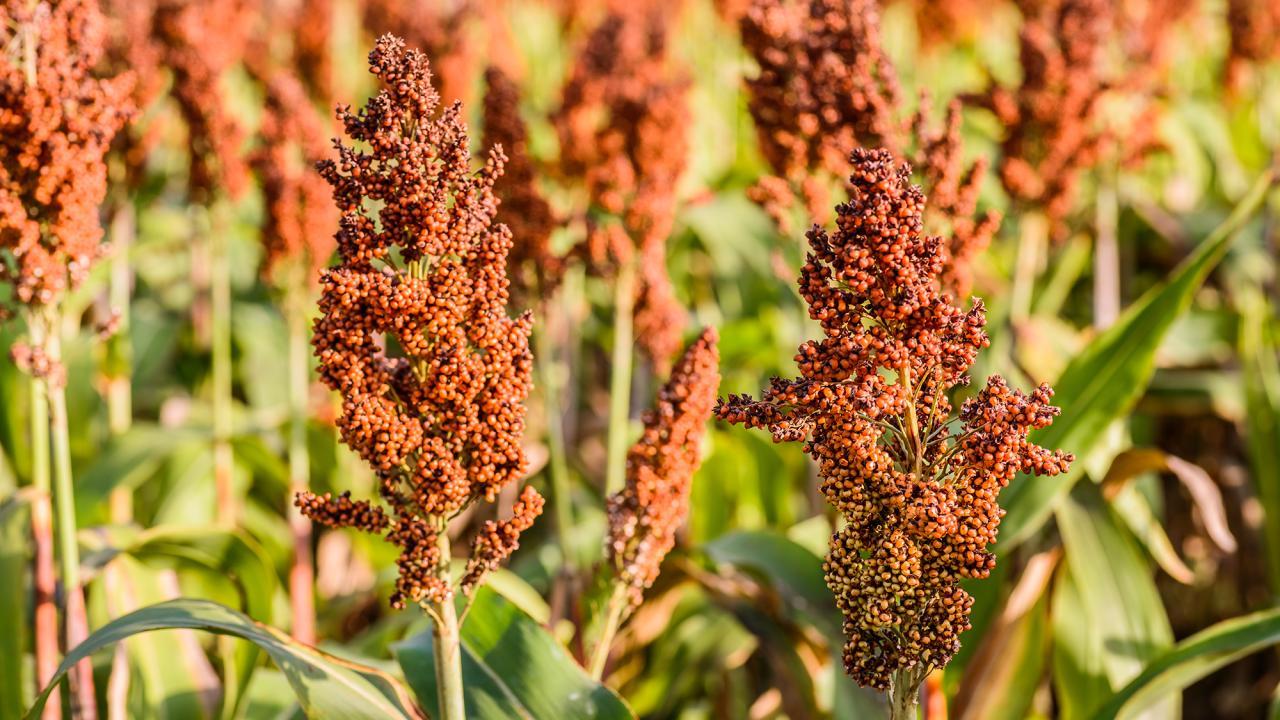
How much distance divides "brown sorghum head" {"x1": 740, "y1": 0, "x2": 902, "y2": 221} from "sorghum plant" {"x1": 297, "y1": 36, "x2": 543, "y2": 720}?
4.21ft

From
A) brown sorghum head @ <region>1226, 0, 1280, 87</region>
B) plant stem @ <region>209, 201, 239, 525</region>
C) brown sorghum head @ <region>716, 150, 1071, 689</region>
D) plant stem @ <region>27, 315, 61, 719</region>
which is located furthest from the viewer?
brown sorghum head @ <region>1226, 0, 1280, 87</region>

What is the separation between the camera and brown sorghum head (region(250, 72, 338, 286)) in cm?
393

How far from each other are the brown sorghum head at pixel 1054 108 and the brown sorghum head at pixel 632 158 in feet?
3.64

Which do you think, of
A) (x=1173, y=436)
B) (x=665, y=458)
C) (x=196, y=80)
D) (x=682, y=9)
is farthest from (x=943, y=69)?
(x=665, y=458)

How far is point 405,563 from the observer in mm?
1846

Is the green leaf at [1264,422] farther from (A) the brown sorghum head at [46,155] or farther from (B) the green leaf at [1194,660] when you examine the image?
(A) the brown sorghum head at [46,155]

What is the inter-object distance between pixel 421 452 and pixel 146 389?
387cm

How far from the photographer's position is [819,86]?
304cm

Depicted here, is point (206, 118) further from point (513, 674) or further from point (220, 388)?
point (513, 674)

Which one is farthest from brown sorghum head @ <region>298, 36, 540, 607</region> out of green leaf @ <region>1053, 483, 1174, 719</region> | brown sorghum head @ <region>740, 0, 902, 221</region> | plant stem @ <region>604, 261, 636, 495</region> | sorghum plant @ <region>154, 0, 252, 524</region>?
sorghum plant @ <region>154, 0, 252, 524</region>

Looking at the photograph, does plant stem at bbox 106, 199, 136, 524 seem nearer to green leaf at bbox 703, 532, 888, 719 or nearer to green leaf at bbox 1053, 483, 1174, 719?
green leaf at bbox 703, 532, 888, 719

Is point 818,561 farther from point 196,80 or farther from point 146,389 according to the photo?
point 146,389

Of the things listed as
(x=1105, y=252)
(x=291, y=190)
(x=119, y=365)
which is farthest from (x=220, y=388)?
(x=1105, y=252)

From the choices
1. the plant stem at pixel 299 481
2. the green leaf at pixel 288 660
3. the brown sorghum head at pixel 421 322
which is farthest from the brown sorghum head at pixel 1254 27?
the green leaf at pixel 288 660
